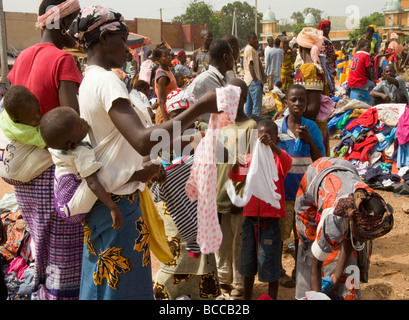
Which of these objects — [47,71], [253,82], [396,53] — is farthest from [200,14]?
[47,71]

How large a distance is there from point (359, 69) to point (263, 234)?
6331mm

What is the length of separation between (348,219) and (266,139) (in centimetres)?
79

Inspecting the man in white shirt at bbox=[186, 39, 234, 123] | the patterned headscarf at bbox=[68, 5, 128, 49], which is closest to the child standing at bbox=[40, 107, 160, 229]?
the patterned headscarf at bbox=[68, 5, 128, 49]

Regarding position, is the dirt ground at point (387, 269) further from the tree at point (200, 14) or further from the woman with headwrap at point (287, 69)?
the tree at point (200, 14)

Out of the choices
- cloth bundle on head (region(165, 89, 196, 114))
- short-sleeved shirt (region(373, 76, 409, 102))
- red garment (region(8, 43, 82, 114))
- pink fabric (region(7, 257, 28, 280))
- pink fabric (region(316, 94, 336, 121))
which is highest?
red garment (region(8, 43, 82, 114))

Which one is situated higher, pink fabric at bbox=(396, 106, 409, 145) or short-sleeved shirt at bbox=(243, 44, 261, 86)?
short-sleeved shirt at bbox=(243, 44, 261, 86)

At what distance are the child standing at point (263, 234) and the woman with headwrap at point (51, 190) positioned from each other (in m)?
1.35

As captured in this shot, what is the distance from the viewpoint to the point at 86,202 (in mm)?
2258

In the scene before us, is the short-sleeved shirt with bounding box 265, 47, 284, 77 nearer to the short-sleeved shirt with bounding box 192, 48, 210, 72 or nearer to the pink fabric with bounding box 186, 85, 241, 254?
the short-sleeved shirt with bounding box 192, 48, 210, 72

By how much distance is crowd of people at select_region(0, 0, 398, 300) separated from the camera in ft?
7.23

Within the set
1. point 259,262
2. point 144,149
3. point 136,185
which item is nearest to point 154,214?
point 136,185

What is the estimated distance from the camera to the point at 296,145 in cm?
411

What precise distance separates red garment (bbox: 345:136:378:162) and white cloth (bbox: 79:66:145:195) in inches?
218
